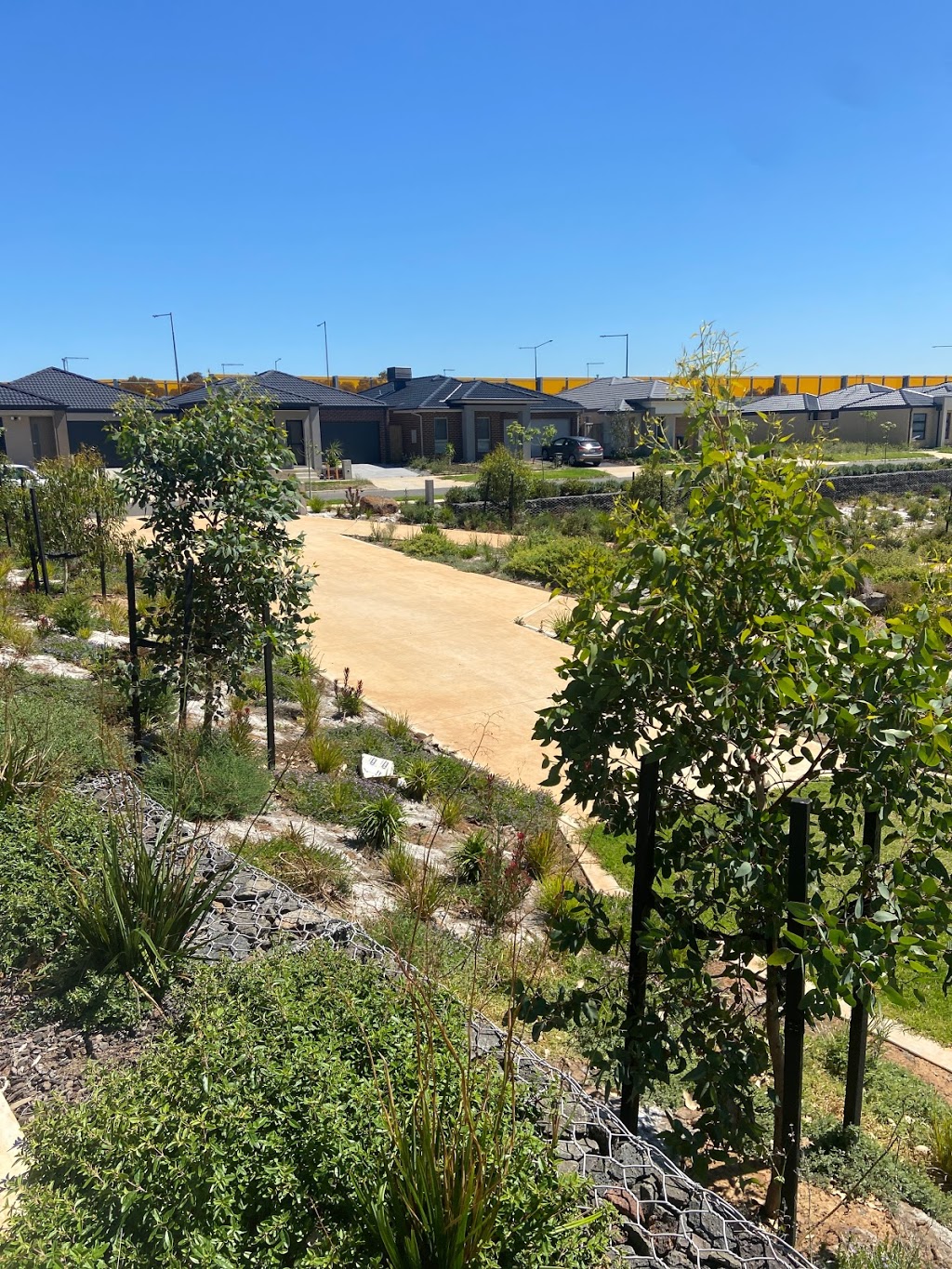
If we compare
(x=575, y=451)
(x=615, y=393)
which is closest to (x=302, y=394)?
(x=575, y=451)

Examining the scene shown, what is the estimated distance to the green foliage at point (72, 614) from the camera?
37.1ft

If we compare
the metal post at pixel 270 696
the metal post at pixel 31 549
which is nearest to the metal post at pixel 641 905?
the metal post at pixel 270 696

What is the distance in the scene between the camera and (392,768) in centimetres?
837

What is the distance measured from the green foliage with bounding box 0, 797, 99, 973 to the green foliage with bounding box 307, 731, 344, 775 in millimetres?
3119

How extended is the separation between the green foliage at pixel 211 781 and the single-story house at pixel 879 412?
54415 mm

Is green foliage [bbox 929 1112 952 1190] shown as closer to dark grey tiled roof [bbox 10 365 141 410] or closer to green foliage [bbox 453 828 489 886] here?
green foliage [bbox 453 828 489 886]

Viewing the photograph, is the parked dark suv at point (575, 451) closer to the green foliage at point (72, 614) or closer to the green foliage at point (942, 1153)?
the green foliage at point (72, 614)

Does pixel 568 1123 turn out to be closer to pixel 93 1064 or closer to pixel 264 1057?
pixel 264 1057

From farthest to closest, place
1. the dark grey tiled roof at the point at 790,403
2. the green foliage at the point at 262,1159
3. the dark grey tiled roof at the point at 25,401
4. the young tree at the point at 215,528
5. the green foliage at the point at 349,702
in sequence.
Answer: the dark grey tiled roof at the point at 790,403 < the dark grey tiled roof at the point at 25,401 < the green foliage at the point at 349,702 < the young tree at the point at 215,528 < the green foliage at the point at 262,1159

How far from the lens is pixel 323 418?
50.1 metres

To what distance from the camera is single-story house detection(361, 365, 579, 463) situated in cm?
5091

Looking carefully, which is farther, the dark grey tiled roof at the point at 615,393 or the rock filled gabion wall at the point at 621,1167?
the dark grey tiled roof at the point at 615,393

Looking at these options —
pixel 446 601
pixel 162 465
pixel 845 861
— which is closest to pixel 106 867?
pixel 845 861

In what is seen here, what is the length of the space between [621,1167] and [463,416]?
50.3 meters
